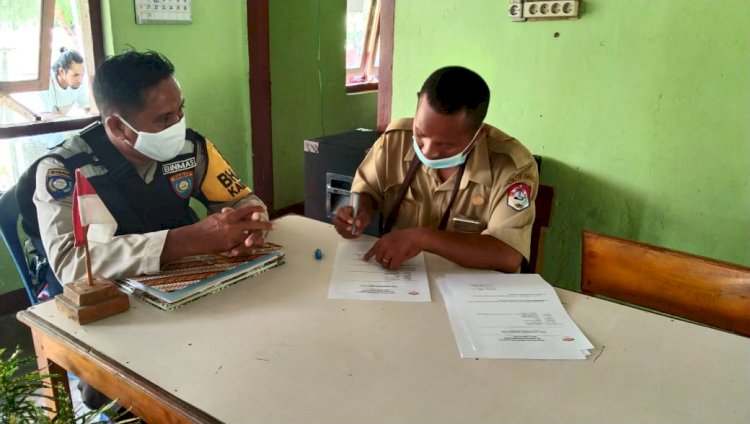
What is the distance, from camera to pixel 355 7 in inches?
185

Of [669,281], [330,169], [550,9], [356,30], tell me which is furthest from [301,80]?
[669,281]

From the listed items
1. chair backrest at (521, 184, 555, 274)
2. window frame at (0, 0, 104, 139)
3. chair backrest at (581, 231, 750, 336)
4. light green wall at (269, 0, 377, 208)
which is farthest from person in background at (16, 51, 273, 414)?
light green wall at (269, 0, 377, 208)

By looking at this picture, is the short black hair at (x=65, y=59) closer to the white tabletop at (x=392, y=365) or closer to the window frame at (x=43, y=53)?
the window frame at (x=43, y=53)

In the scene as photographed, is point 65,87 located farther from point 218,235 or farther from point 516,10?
point 516,10

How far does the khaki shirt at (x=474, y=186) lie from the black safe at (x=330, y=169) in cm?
79

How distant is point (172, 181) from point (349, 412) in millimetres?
1000

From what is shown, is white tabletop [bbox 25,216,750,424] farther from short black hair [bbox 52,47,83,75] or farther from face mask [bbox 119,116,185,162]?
short black hair [bbox 52,47,83,75]

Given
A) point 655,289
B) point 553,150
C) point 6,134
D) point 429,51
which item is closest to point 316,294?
point 655,289

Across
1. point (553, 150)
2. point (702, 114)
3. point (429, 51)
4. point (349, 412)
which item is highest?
point (429, 51)

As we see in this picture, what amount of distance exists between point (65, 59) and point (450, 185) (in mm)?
2068

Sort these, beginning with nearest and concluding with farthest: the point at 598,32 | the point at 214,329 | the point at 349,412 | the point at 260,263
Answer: the point at 349,412
the point at 214,329
the point at 260,263
the point at 598,32

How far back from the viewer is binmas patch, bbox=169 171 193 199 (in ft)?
5.21

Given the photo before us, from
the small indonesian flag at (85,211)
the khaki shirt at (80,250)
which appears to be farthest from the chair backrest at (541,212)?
the small indonesian flag at (85,211)

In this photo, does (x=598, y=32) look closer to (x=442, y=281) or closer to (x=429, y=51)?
(x=429, y=51)
